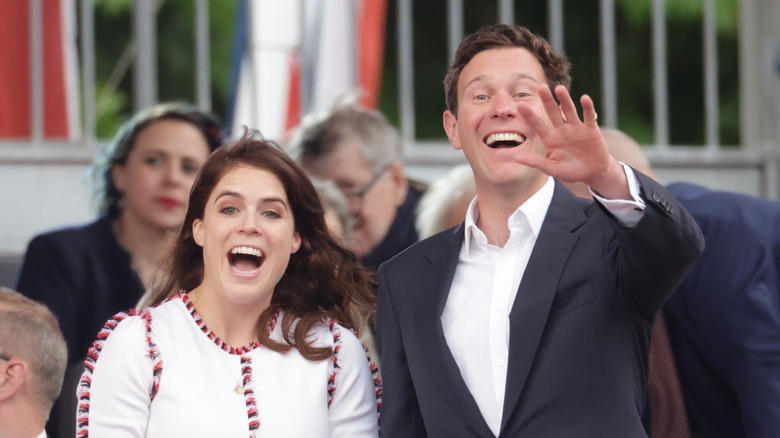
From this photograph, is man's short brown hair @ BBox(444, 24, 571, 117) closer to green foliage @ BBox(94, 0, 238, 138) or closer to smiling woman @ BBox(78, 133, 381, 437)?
smiling woman @ BBox(78, 133, 381, 437)

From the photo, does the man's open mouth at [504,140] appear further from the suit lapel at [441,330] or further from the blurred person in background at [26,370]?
the blurred person in background at [26,370]

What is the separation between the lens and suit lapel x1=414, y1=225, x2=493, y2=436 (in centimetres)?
198

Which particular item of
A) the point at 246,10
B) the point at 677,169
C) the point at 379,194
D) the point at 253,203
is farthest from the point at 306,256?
the point at 677,169

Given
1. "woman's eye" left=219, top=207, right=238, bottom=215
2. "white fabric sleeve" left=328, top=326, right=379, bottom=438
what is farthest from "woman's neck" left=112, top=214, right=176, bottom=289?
"white fabric sleeve" left=328, top=326, right=379, bottom=438

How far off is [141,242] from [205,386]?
1260 mm

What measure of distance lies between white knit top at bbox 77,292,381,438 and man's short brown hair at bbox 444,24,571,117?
63cm

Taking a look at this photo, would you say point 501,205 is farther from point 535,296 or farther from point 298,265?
point 298,265

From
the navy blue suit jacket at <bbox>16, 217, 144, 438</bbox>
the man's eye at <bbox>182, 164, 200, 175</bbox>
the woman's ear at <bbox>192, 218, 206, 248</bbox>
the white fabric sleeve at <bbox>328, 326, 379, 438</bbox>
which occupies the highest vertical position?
the man's eye at <bbox>182, 164, 200, 175</bbox>

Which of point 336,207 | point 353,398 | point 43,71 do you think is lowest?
point 353,398

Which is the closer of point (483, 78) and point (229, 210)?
point (483, 78)

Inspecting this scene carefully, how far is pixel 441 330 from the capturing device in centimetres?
207

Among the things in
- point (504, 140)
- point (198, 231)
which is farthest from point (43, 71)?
point (504, 140)

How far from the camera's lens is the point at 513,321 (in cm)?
198

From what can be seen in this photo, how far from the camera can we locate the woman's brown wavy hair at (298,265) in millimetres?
2361
